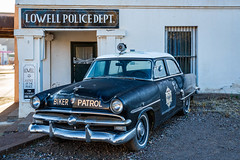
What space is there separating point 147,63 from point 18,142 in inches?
105

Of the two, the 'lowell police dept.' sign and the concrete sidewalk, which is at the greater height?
the 'lowell police dept.' sign

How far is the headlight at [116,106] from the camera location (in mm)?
3290

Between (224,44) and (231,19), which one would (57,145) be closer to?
(224,44)

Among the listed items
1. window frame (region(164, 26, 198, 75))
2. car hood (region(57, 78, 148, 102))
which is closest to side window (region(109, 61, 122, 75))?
car hood (region(57, 78, 148, 102))

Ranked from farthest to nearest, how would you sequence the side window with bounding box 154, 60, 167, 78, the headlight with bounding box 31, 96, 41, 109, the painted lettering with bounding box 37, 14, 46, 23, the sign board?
the painted lettering with bounding box 37, 14, 46, 23
the sign board
the side window with bounding box 154, 60, 167, 78
the headlight with bounding box 31, 96, 41, 109

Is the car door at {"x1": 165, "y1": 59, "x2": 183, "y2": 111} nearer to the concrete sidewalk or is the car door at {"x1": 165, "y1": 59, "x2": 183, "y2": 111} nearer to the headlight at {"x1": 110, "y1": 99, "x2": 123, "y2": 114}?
the headlight at {"x1": 110, "y1": 99, "x2": 123, "y2": 114}

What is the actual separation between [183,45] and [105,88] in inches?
196

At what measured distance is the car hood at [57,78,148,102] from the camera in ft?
11.5

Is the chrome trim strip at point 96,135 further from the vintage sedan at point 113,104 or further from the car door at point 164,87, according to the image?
the car door at point 164,87

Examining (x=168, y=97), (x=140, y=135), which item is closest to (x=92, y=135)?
Answer: (x=140, y=135)

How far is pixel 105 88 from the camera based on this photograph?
12.2 ft

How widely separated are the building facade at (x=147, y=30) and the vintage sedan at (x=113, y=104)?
→ 2.92 metres

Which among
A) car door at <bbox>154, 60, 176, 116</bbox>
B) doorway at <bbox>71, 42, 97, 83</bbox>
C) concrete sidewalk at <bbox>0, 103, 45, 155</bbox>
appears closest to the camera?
concrete sidewalk at <bbox>0, 103, 45, 155</bbox>

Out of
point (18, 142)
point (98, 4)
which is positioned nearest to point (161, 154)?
point (18, 142)
